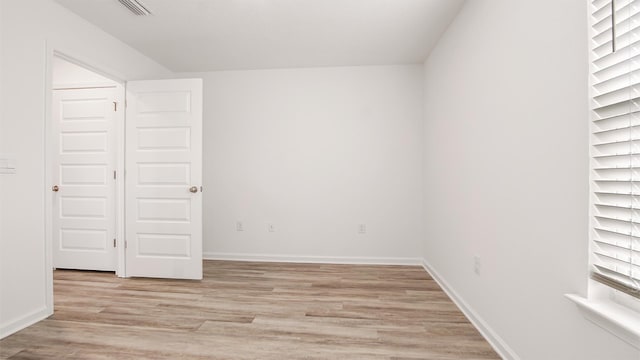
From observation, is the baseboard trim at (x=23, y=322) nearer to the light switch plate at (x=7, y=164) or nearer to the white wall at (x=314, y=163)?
the light switch plate at (x=7, y=164)

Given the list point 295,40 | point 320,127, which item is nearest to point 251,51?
point 295,40

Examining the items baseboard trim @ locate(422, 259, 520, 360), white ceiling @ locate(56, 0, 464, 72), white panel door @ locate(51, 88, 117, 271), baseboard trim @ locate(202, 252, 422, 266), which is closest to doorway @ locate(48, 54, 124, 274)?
white panel door @ locate(51, 88, 117, 271)

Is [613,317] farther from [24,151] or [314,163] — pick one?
[24,151]

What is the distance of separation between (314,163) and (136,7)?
8.13 ft

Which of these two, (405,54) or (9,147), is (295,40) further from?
(9,147)

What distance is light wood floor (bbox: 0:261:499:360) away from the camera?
199 centimetres

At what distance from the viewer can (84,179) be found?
11.9 feet

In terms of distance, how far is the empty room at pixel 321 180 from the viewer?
1.32 metres

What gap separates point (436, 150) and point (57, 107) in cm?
455

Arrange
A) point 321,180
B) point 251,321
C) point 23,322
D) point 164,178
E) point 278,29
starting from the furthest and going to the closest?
1. point 321,180
2. point 164,178
3. point 278,29
4. point 251,321
5. point 23,322

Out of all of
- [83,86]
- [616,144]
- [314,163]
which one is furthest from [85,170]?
[616,144]

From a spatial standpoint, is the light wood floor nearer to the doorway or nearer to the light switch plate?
the doorway

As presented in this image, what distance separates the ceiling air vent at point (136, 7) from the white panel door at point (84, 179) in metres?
1.28

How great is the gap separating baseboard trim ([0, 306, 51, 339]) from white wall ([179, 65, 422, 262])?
1990 mm
